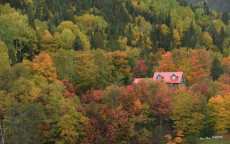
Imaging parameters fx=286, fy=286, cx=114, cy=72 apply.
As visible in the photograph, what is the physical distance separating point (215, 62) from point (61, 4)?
3839 inches

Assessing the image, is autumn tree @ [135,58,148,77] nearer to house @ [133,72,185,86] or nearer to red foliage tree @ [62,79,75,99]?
house @ [133,72,185,86]

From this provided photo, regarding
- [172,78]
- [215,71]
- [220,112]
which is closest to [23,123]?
[220,112]

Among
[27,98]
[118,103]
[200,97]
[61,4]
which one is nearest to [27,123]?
[27,98]

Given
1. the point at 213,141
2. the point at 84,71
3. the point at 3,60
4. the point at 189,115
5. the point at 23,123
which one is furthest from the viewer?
the point at 84,71

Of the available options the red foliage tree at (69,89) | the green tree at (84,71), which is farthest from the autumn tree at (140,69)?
the red foliage tree at (69,89)

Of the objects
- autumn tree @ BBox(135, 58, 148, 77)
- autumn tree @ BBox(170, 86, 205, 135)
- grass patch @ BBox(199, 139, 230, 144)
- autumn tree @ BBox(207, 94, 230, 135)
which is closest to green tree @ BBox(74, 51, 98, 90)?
autumn tree @ BBox(135, 58, 148, 77)

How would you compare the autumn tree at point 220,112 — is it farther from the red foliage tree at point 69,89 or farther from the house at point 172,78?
the red foliage tree at point 69,89

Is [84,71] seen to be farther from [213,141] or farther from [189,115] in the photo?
[213,141]

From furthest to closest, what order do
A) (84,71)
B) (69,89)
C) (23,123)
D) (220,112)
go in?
(84,71) → (69,89) → (220,112) → (23,123)

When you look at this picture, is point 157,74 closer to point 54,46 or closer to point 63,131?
point 54,46

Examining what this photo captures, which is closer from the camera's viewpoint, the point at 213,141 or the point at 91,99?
the point at 213,141

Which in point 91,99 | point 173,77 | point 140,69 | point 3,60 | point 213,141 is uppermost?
point 3,60

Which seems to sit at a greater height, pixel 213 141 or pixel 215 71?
pixel 215 71

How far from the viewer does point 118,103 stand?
207 feet
